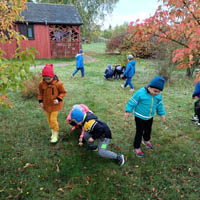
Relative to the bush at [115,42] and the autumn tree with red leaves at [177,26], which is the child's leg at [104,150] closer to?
the autumn tree with red leaves at [177,26]

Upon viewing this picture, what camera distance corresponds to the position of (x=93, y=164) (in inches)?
130

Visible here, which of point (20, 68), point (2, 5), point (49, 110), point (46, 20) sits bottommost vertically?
point (49, 110)

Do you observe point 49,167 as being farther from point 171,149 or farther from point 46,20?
point 46,20

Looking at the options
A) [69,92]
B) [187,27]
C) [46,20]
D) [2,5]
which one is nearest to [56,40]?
[46,20]

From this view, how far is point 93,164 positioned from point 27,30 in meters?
17.3

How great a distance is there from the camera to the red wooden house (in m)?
17.2

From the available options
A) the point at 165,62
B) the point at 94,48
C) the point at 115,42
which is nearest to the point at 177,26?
the point at 165,62

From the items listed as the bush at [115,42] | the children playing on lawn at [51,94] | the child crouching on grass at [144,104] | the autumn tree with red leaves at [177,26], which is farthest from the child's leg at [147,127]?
the bush at [115,42]

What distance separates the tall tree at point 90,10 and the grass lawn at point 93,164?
25.7m

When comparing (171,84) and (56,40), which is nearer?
(171,84)

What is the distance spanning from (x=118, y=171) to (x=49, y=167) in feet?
3.97

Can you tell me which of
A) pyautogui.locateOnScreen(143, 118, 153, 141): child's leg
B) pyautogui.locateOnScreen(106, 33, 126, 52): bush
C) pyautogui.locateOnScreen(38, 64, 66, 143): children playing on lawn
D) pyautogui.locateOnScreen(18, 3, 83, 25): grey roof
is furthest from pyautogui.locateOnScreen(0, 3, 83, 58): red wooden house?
pyautogui.locateOnScreen(143, 118, 153, 141): child's leg

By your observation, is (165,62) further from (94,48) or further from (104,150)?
(94,48)

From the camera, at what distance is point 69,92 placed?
7391 millimetres
